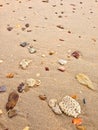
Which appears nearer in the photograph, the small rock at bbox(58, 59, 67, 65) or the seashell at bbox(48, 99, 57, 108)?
the seashell at bbox(48, 99, 57, 108)

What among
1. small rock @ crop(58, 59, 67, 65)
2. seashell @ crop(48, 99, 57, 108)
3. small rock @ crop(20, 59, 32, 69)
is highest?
small rock @ crop(20, 59, 32, 69)

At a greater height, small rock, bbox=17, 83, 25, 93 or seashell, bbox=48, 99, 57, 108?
small rock, bbox=17, 83, 25, 93

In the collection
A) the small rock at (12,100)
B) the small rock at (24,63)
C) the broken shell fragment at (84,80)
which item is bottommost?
the broken shell fragment at (84,80)

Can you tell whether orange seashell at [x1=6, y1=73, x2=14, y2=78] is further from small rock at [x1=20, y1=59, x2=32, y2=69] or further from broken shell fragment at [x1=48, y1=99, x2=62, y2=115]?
broken shell fragment at [x1=48, y1=99, x2=62, y2=115]

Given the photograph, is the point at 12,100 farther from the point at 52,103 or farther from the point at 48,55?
the point at 48,55

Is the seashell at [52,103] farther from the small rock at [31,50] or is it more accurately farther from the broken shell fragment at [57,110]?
the small rock at [31,50]

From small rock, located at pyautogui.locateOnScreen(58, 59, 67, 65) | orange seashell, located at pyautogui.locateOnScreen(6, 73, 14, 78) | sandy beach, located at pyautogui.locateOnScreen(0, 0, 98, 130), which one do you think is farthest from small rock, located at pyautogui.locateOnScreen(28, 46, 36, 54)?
orange seashell, located at pyautogui.locateOnScreen(6, 73, 14, 78)

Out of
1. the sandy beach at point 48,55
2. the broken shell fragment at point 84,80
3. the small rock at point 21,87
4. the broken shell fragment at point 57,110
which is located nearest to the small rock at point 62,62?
the sandy beach at point 48,55
